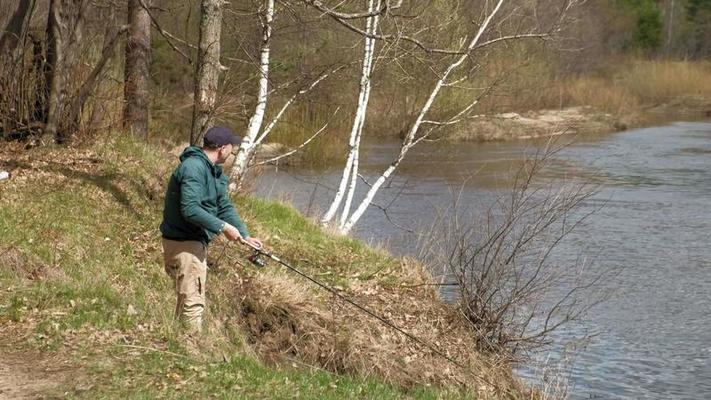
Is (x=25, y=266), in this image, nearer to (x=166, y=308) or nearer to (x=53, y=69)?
(x=166, y=308)

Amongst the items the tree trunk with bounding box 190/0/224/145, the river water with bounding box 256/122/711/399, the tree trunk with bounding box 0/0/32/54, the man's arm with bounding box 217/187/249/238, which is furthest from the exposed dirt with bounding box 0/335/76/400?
the tree trunk with bounding box 0/0/32/54

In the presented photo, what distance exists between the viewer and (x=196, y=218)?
24.1ft

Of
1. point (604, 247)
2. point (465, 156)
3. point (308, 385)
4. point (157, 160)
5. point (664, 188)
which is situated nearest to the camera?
point (308, 385)

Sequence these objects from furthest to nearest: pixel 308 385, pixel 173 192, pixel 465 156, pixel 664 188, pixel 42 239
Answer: pixel 465 156 < pixel 664 188 < pixel 42 239 < pixel 173 192 < pixel 308 385

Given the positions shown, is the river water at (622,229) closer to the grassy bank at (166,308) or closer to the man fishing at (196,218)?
the grassy bank at (166,308)

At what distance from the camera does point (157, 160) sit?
42.3ft

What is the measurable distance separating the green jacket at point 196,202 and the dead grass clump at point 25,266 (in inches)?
53.7

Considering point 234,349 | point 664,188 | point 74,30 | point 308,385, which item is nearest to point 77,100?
point 74,30

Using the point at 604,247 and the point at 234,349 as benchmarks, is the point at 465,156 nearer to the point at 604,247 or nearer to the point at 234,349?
the point at 604,247

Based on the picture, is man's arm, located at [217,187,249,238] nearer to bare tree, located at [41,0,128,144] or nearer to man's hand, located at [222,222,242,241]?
man's hand, located at [222,222,242,241]

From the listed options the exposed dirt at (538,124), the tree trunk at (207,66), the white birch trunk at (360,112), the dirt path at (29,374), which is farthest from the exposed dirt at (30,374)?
the exposed dirt at (538,124)

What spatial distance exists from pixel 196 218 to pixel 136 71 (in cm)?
724

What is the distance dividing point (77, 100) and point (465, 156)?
62.9 feet

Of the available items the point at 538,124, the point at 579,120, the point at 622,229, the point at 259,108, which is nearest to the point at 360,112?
the point at 259,108
